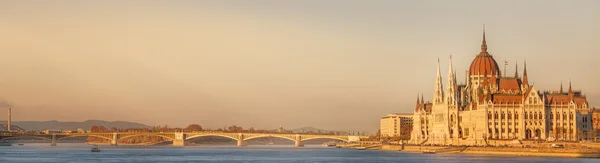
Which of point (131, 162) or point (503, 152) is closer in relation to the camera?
point (131, 162)

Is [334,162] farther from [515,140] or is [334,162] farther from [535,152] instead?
[515,140]

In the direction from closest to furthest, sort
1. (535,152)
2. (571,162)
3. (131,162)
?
1. (571,162)
2. (131,162)
3. (535,152)

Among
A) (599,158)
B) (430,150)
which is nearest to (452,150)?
(430,150)

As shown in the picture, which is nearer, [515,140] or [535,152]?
[535,152]

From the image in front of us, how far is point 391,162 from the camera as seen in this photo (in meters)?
146

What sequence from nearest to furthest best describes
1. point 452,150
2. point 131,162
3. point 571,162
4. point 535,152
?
point 571,162 < point 131,162 < point 535,152 < point 452,150

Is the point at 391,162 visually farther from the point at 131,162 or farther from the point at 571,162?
the point at 131,162

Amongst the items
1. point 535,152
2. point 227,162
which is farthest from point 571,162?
point 227,162

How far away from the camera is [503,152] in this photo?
177125 millimetres

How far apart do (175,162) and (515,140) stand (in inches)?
2864

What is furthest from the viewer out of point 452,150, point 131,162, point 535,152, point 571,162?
point 452,150

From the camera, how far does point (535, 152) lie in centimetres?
16912

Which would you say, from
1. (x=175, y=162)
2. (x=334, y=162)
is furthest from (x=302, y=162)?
(x=175, y=162)

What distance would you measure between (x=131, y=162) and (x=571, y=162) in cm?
5922
